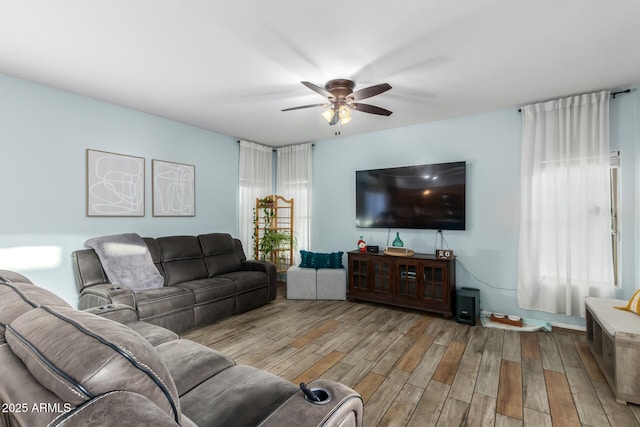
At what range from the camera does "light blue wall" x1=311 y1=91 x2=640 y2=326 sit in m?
3.04

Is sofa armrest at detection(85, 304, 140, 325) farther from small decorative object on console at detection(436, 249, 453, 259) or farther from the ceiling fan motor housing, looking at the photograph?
small decorative object on console at detection(436, 249, 453, 259)

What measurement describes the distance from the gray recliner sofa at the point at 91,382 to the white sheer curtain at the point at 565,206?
130 inches

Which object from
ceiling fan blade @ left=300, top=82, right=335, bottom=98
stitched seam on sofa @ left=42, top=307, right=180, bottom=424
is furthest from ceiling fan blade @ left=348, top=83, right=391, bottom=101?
stitched seam on sofa @ left=42, top=307, right=180, bottom=424

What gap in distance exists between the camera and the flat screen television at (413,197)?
12.7 ft

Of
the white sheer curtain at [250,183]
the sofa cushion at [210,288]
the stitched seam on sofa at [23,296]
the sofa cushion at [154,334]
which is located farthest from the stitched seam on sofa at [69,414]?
the white sheer curtain at [250,183]

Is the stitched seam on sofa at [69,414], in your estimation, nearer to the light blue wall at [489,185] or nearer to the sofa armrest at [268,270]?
the sofa armrest at [268,270]

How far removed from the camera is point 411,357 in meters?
2.66

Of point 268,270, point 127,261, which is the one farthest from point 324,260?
point 127,261

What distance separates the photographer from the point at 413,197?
4168 mm

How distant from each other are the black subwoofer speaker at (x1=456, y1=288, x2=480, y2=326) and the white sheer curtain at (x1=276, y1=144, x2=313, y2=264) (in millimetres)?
2654

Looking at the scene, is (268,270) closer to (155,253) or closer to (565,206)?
(155,253)

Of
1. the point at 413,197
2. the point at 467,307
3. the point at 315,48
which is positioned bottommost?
the point at 467,307

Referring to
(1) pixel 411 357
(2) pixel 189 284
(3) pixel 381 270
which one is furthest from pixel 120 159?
(1) pixel 411 357

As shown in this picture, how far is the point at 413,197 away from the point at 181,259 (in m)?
3.29
